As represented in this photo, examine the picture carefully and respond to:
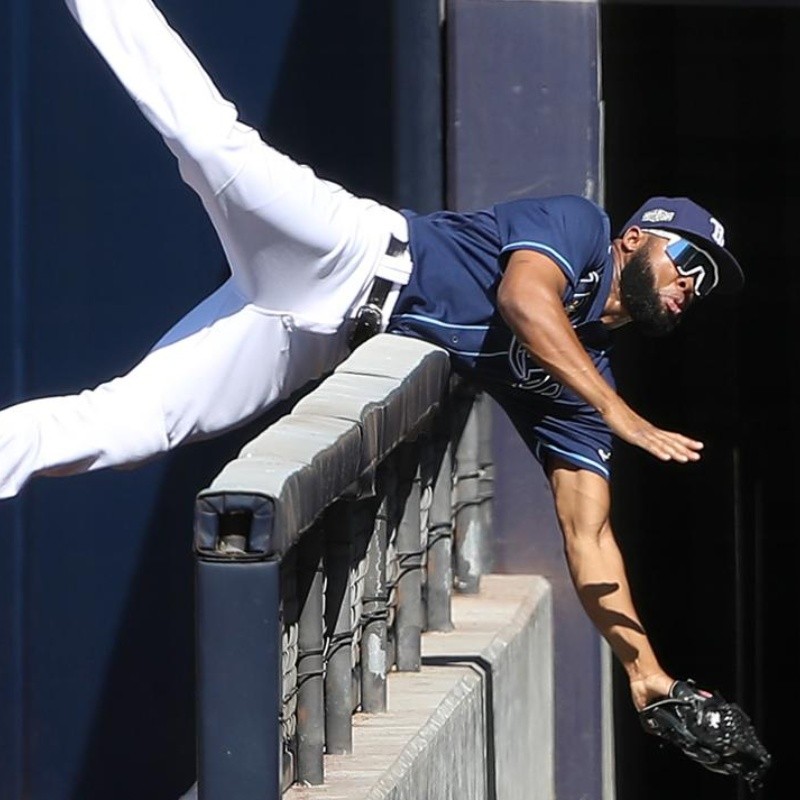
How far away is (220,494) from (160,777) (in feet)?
10.8

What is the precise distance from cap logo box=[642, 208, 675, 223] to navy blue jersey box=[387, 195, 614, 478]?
11 cm

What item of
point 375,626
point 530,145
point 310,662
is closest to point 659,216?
point 375,626

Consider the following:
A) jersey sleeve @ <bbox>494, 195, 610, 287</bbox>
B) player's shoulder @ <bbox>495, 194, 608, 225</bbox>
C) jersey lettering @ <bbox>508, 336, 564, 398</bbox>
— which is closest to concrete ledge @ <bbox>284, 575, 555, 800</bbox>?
jersey lettering @ <bbox>508, 336, 564, 398</bbox>

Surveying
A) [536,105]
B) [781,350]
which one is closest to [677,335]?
[781,350]

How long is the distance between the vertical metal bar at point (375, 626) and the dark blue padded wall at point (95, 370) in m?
1.62

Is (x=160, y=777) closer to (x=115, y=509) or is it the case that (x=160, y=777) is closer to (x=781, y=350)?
(x=115, y=509)

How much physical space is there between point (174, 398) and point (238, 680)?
149 cm

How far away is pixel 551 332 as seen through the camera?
472 cm

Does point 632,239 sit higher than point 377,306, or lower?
higher

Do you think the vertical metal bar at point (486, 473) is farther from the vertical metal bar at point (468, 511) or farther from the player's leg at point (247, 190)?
the player's leg at point (247, 190)

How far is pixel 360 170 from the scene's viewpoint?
7.32 m

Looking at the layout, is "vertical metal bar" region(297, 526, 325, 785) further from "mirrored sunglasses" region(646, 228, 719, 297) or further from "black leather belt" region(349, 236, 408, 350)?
"mirrored sunglasses" region(646, 228, 719, 297)

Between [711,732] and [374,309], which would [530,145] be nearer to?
[374,309]

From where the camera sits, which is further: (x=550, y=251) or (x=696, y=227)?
(x=696, y=227)
